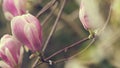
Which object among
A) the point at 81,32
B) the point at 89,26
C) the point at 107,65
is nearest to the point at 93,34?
the point at 89,26

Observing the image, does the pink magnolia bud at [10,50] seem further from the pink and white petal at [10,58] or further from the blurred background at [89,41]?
the blurred background at [89,41]

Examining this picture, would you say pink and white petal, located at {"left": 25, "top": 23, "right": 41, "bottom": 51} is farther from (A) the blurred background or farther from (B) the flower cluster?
(A) the blurred background

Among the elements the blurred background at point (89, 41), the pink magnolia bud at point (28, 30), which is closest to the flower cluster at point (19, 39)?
the pink magnolia bud at point (28, 30)

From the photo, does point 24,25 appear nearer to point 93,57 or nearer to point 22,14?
point 22,14

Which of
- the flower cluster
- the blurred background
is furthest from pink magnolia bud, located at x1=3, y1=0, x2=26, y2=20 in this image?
the blurred background

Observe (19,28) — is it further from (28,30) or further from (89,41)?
(89,41)

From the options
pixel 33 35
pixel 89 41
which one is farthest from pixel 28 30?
pixel 89 41
